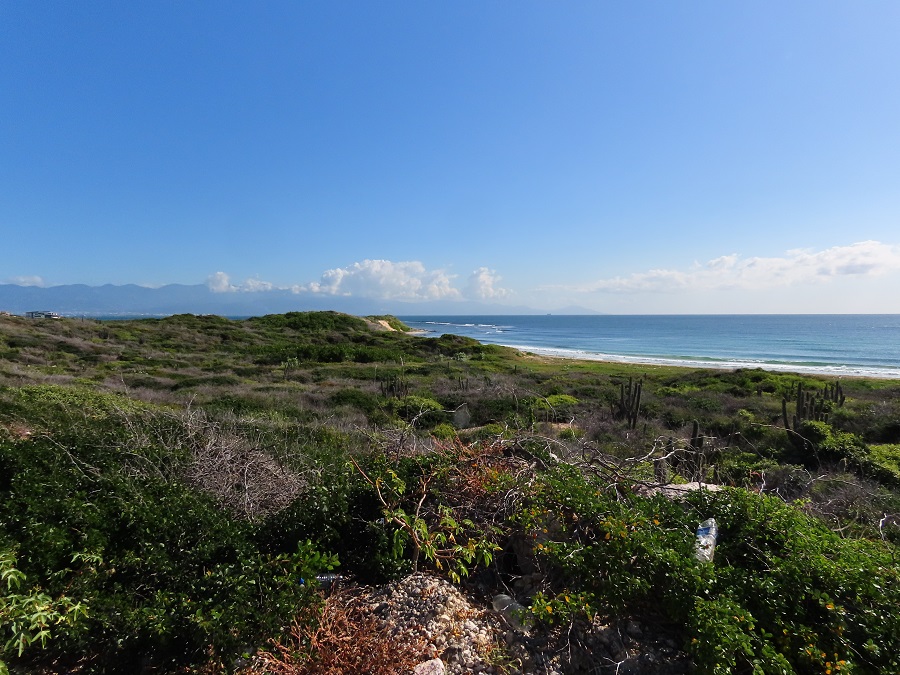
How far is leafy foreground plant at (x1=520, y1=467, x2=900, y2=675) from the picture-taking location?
234 centimetres

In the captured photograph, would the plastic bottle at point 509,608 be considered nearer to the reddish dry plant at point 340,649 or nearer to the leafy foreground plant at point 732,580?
the leafy foreground plant at point 732,580

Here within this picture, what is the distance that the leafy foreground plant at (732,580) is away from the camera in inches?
92.1

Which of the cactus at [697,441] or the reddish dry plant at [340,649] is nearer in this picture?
the reddish dry plant at [340,649]

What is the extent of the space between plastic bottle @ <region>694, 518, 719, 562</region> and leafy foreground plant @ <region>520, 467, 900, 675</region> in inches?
2.3

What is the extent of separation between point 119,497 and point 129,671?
1472mm

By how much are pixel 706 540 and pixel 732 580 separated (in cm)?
68

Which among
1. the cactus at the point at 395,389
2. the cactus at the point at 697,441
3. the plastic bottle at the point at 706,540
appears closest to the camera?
the plastic bottle at the point at 706,540

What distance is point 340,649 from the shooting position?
8.61 feet

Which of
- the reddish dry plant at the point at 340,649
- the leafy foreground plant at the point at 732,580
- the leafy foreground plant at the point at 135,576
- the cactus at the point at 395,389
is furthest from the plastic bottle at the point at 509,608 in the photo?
the cactus at the point at 395,389

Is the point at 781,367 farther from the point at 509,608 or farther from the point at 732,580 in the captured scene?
the point at 509,608

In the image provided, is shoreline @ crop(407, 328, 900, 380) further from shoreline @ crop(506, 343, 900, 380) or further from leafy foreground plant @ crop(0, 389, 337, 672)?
leafy foreground plant @ crop(0, 389, 337, 672)

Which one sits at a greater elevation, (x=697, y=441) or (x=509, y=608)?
(x=509, y=608)

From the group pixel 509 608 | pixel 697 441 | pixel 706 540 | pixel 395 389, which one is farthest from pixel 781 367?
pixel 509 608

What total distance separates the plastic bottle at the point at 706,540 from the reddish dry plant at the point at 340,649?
6.59 ft
